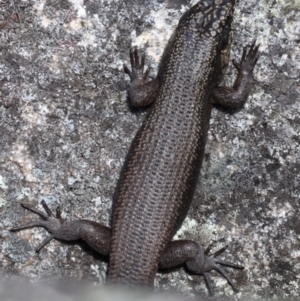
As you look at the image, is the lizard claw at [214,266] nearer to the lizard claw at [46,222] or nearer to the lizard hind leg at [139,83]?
the lizard claw at [46,222]

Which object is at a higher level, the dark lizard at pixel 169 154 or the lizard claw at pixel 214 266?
the dark lizard at pixel 169 154

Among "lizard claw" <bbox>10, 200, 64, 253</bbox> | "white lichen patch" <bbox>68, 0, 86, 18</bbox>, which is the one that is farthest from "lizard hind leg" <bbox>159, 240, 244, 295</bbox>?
"white lichen patch" <bbox>68, 0, 86, 18</bbox>

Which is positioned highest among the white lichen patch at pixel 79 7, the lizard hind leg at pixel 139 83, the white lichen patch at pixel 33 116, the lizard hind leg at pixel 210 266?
the white lichen patch at pixel 79 7

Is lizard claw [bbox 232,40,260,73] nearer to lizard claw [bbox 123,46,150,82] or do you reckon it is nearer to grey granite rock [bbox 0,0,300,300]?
grey granite rock [bbox 0,0,300,300]

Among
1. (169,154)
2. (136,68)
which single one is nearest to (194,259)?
(169,154)

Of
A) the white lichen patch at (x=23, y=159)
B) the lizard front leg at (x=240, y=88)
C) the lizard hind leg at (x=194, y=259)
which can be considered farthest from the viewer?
the lizard front leg at (x=240, y=88)

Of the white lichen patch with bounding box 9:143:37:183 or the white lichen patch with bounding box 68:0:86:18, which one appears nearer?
the white lichen patch with bounding box 9:143:37:183

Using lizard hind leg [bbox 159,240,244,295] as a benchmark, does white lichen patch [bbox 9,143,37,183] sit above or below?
above

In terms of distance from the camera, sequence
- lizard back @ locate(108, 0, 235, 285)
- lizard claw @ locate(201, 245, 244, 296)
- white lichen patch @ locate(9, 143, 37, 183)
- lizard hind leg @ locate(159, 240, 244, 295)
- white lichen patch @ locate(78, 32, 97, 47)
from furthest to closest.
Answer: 1. white lichen patch @ locate(78, 32, 97, 47)
2. white lichen patch @ locate(9, 143, 37, 183)
3. lizard claw @ locate(201, 245, 244, 296)
4. lizard hind leg @ locate(159, 240, 244, 295)
5. lizard back @ locate(108, 0, 235, 285)

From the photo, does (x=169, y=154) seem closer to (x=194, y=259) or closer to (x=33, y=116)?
(x=194, y=259)

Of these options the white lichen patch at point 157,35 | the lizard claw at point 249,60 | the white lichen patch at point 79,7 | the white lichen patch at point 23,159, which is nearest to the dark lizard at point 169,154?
the lizard claw at point 249,60
